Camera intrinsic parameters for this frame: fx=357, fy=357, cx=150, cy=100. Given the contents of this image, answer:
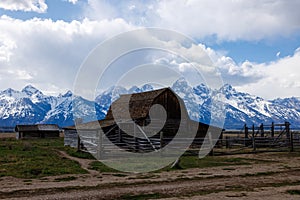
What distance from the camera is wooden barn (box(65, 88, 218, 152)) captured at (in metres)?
34.2

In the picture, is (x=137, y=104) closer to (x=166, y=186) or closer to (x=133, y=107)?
(x=133, y=107)

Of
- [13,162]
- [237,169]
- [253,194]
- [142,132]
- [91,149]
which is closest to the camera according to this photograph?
[253,194]

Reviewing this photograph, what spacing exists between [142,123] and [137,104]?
16.4 feet

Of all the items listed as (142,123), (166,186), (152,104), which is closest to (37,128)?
(152,104)

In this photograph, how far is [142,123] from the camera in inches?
1454

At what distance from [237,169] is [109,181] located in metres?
8.22

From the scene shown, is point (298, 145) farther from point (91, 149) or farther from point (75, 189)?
point (75, 189)

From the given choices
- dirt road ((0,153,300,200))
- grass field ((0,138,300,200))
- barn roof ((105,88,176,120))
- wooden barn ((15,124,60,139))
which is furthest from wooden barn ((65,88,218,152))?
wooden barn ((15,124,60,139))

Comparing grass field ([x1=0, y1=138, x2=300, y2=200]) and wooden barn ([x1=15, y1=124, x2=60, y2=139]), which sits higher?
wooden barn ([x1=15, y1=124, x2=60, y2=139])

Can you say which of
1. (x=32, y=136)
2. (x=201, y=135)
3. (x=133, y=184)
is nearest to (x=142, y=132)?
(x=201, y=135)

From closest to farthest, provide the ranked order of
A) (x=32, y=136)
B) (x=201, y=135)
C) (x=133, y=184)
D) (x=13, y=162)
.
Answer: (x=133, y=184), (x=13, y=162), (x=201, y=135), (x=32, y=136)

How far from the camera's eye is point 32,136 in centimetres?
7700

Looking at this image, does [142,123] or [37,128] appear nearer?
[142,123]

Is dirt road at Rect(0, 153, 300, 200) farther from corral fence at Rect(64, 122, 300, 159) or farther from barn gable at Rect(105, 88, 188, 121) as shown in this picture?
barn gable at Rect(105, 88, 188, 121)
